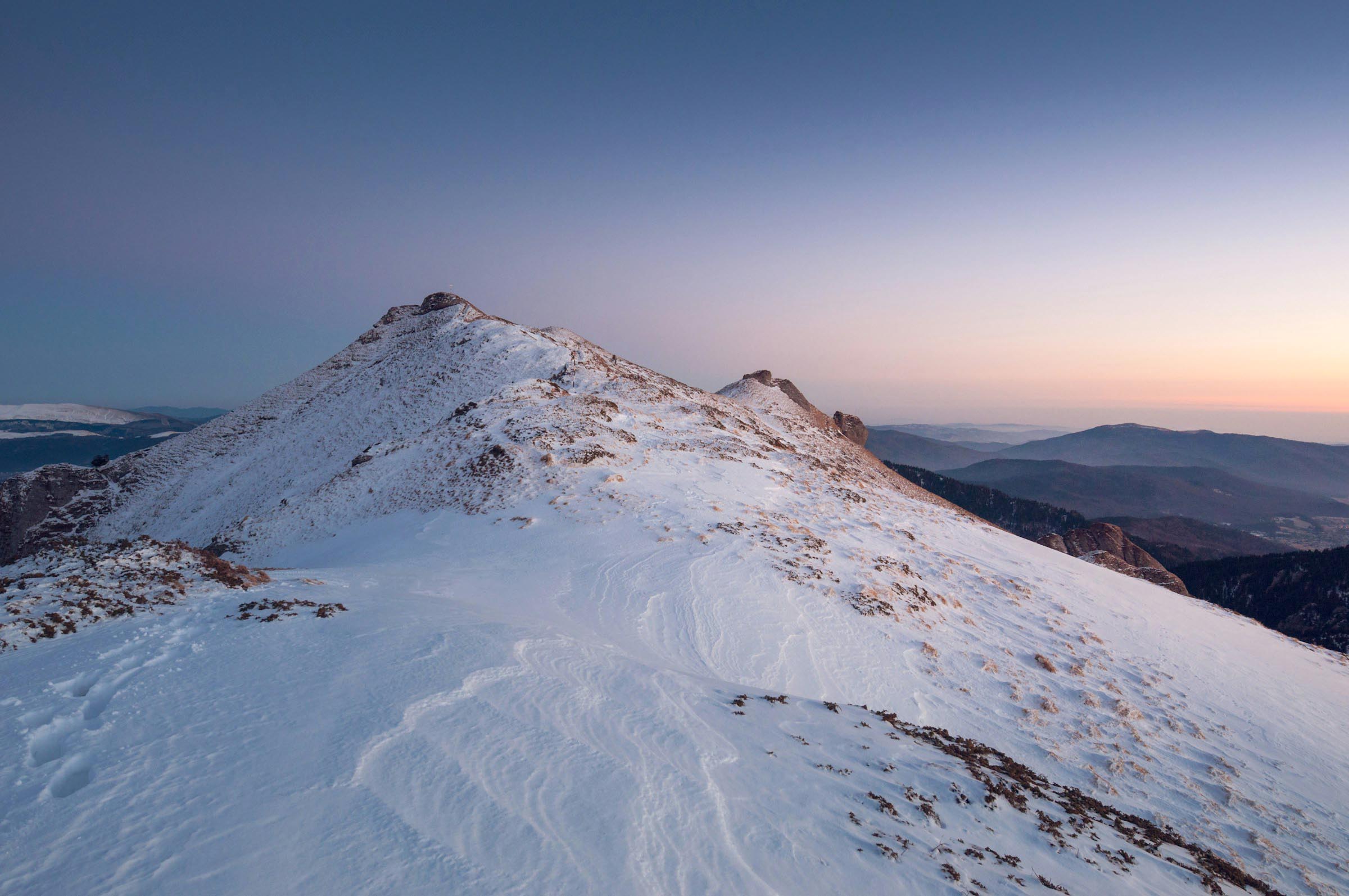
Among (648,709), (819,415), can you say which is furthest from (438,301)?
(648,709)

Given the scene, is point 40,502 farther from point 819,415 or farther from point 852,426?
point 852,426

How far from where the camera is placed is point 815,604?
1121 centimetres

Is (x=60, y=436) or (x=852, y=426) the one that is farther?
(x=60, y=436)

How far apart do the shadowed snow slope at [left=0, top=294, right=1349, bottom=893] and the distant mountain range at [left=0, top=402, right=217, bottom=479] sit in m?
139

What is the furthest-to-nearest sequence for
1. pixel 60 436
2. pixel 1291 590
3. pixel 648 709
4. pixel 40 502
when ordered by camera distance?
pixel 60 436
pixel 1291 590
pixel 40 502
pixel 648 709

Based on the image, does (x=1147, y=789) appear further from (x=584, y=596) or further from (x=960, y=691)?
(x=584, y=596)

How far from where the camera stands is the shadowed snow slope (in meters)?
3.73

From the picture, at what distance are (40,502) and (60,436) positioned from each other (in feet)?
638

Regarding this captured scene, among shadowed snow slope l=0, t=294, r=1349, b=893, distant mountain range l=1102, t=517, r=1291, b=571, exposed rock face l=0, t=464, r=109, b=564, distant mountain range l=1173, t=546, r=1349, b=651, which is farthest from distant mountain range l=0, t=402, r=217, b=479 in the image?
distant mountain range l=1102, t=517, r=1291, b=571

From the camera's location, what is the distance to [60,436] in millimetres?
156500

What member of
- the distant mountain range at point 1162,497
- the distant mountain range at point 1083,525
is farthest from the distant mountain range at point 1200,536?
the distant mountain range at point 1162,497

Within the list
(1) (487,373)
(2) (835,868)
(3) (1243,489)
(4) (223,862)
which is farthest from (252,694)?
(3) (1243,489)

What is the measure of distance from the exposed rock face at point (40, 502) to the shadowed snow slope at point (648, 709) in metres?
20.3

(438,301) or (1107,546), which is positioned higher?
(438,301)
